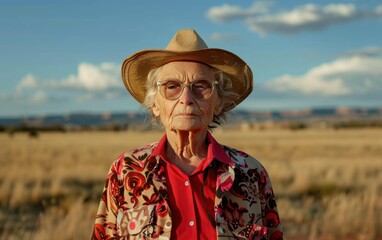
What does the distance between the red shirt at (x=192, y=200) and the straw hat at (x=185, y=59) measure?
1.64 ft

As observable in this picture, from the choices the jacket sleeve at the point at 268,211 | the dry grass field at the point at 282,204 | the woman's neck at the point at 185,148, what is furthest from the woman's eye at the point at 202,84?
the dry grass field at the point at 282,204

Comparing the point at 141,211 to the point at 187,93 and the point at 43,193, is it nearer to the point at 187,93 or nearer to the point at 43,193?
the point at 187,93

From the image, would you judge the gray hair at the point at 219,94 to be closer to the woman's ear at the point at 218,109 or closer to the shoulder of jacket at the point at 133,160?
the woman's ear at the point at 218,109

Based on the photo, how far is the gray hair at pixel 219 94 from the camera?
11.5 feet

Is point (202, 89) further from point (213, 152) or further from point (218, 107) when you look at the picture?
point (213, 152)

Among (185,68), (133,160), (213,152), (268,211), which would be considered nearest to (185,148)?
(213,152)

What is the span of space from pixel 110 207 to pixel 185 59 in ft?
2.70

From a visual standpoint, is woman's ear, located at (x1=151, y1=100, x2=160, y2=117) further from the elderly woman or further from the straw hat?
the straw hat

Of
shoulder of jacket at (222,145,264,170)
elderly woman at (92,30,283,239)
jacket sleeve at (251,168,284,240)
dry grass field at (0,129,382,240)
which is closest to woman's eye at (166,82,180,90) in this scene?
elderly woman at (92,30,283,239)

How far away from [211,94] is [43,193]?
11489mm

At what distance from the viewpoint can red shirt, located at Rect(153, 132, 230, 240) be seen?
10.2 ft

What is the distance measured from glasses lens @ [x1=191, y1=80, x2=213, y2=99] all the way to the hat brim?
131 mm

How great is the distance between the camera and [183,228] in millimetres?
3121

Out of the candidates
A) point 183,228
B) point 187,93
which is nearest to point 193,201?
point 183,228
